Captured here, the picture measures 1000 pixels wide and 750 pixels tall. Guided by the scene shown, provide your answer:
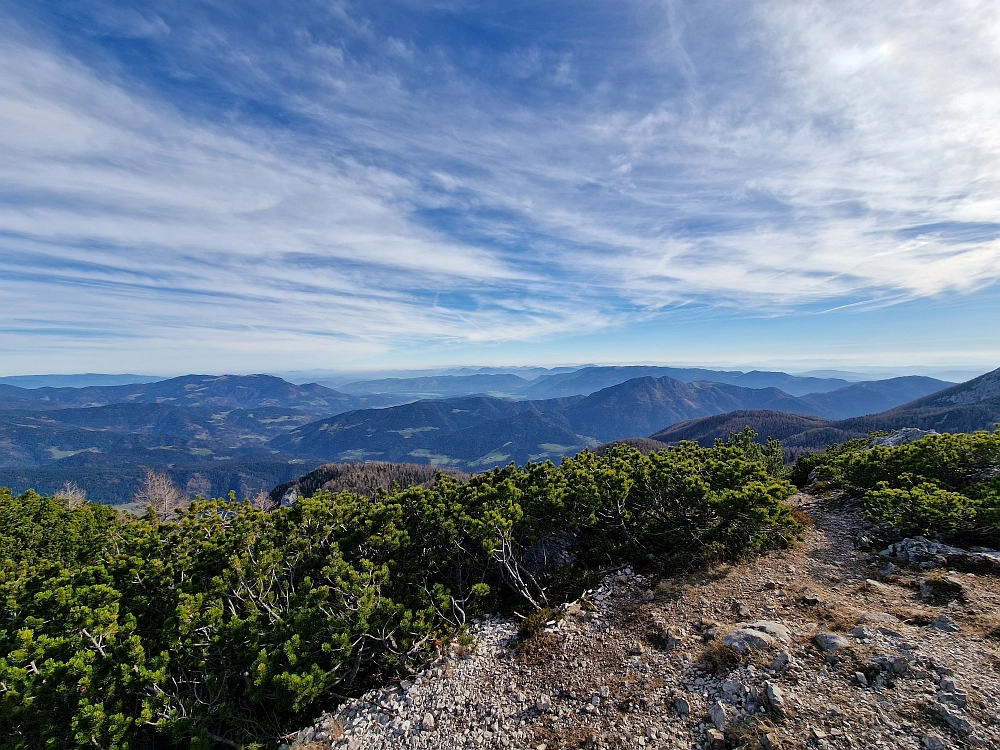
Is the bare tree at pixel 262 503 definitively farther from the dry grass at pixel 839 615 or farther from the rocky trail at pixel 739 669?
the dry grass at pixel 839 615

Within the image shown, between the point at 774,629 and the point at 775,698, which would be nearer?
the point at 775,698

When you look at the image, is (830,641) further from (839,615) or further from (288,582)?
(288,582)

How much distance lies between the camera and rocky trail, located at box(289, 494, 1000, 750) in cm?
956

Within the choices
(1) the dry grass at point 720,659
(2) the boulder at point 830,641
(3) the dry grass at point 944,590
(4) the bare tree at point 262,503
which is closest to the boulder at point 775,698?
(1) the dry grass at point 720,659

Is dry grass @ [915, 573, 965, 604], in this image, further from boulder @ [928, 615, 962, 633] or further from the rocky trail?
boulder @ [928, 615, 962, 633]

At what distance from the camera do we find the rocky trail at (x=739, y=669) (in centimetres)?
956

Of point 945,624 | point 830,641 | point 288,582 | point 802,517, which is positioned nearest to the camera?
point 830,641

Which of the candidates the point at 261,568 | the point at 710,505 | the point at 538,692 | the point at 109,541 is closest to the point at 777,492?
the point at 710,505

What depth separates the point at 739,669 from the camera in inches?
462

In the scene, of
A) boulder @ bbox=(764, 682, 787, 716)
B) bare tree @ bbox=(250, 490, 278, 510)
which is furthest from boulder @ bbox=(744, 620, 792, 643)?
bare tree @ bbox=(250, 490, 278, 510)

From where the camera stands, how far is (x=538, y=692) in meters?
13.6

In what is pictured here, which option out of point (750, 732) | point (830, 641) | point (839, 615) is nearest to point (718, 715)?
point (750, 732)

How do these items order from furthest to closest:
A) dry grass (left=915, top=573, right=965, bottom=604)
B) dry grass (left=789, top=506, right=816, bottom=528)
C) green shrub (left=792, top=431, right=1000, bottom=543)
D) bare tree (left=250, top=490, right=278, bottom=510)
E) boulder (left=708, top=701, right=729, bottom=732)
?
bare tree (left=250, top=490, right=278, bottom=510)
dry grass (left=789, top=506, right=816, bottom=528)
green shrub (left=792, top=431, right=1000, bottom=543)
dry grass (left=915, top=573, right=965, bottom=604)
boulder (left=708, top=701, right=729, bottom=732)

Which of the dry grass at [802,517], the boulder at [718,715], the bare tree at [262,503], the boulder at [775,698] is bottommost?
the bare tree at [262,503]
